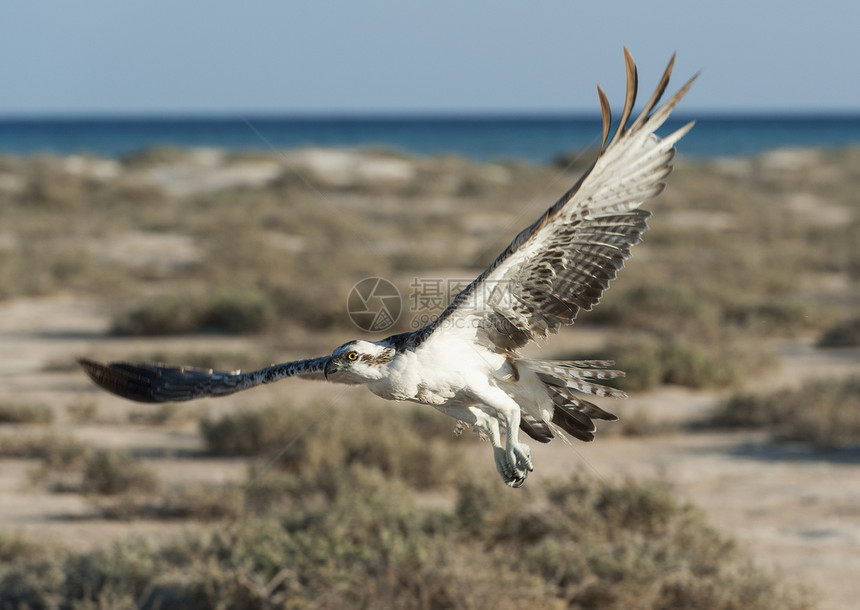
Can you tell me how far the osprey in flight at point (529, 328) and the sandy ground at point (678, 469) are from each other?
8.11ft

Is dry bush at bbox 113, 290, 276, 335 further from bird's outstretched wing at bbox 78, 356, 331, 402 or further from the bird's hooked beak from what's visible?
the bird's hooked beak

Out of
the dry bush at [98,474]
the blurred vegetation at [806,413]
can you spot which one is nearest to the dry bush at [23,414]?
the dry bush at [98,474]

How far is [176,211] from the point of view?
32.6 meters

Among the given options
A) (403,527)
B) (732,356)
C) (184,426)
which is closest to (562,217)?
(403,527)

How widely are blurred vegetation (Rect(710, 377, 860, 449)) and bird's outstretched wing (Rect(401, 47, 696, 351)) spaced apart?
8027mm

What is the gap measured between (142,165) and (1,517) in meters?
42.5

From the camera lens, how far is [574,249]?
3.94 m

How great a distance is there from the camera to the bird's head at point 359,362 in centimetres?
348

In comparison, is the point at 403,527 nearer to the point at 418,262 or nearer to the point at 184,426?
the point at 184,426

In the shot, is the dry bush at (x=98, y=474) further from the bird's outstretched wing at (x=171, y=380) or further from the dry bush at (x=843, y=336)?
the dry bush at (x=843, y=336)

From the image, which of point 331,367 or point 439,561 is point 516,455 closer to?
point 331,367

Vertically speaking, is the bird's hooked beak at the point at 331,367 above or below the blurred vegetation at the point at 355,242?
above

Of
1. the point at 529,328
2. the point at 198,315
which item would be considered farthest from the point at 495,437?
the point at 198,315

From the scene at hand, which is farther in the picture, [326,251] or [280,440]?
[326,251]
